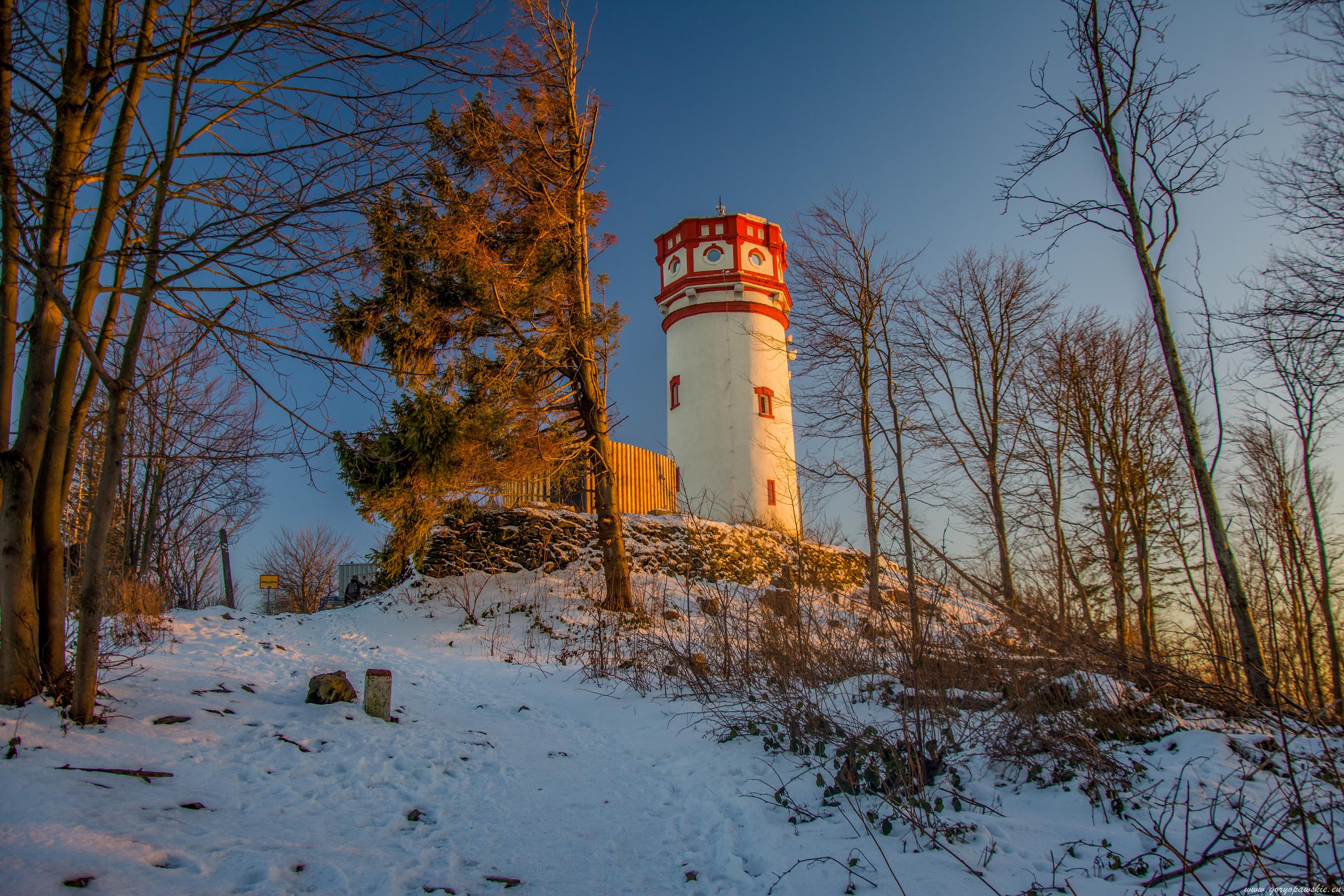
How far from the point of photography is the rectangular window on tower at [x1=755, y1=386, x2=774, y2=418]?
20656 mm

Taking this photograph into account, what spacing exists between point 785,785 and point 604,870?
119 cm

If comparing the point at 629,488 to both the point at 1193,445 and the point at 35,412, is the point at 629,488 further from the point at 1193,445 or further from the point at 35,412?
the point at 35,412

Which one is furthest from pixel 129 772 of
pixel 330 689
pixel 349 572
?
pixel 349 572

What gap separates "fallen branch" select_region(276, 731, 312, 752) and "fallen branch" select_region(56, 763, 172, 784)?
2.71ft

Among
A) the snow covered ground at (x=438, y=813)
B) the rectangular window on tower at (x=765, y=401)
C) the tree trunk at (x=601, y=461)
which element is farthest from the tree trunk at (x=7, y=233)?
the rectangular window on tower at (x=765, y=401)

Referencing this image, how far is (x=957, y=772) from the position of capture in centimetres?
354

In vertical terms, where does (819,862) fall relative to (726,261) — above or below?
below

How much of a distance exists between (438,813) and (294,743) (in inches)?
51.3

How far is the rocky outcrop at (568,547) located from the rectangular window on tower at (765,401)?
5.35 metres

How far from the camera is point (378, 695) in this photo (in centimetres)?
489

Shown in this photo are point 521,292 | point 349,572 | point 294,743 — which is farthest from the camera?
point 349,572

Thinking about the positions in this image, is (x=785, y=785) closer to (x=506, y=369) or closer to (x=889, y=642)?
(x=889, y=642)

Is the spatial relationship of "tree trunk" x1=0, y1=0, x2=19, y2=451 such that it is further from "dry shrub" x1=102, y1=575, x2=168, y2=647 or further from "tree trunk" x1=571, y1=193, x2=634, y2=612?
"tree trunk" x1=571, y1=193, x2=634, y2=612

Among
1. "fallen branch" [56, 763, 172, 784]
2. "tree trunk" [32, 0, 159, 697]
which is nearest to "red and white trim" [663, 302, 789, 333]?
"tree trunk" [32, 0, 159, 697]
